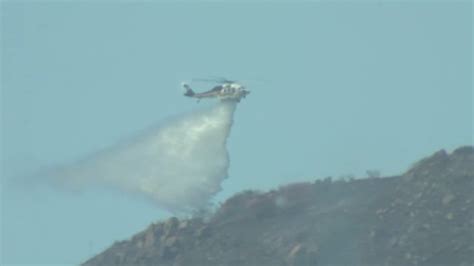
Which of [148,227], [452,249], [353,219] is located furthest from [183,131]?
[452,249]

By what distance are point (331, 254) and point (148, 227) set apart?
646 inches

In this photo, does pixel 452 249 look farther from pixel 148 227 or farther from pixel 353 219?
pixel 148 227

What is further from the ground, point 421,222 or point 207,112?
point 207,112

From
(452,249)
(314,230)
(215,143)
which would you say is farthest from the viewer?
(215,143)

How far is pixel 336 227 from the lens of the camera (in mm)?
114688

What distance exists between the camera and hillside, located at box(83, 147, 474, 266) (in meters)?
110

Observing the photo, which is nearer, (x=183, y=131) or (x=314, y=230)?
(x=314, y=230)

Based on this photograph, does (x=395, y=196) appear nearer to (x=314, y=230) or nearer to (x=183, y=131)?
(x=314, y=230)

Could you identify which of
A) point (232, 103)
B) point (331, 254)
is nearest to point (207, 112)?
point (232, 103)

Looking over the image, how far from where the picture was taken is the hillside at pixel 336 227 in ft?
359

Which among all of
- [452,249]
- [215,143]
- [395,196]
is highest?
[215,143]

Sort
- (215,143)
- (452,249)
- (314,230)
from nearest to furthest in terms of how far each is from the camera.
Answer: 1. (452,249)
2. (314,230)
3. (215,143)

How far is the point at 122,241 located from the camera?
400 feet

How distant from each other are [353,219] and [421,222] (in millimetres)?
5763
